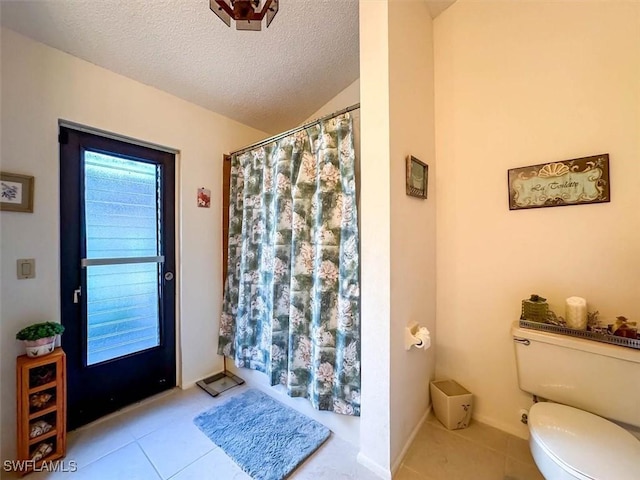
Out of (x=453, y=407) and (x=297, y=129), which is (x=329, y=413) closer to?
(x=453, y=407)

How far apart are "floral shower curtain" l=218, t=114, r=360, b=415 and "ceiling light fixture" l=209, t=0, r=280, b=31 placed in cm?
67

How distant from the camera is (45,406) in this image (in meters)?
1.37

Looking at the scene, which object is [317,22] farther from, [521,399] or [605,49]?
[521,399]

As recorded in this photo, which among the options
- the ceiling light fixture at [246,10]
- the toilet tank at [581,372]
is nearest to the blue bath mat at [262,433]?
the toilet tank at [581,372]

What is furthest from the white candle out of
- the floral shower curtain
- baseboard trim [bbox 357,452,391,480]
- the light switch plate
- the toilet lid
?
the light switch plate

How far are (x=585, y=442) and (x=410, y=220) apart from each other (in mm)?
1134

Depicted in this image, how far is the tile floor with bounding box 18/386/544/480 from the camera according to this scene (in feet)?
4.30

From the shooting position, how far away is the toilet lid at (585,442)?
2.97 feet

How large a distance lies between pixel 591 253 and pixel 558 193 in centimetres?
34

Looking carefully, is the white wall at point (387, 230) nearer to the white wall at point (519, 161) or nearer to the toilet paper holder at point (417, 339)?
the toilet paper holder at point (417, 339)

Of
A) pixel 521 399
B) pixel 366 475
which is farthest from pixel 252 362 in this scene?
pixel 521 399

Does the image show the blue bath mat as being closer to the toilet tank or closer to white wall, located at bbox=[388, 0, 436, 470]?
white wall, located at bbox=[388, 0, 436, 470]

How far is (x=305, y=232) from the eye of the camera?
1.70 meters

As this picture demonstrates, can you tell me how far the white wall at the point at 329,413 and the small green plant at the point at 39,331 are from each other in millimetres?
1282
